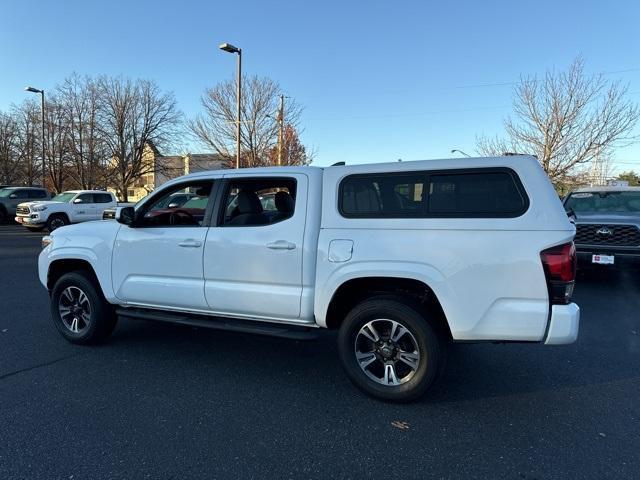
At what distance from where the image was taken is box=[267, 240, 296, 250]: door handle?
383cm

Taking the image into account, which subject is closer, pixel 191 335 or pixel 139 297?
pixel 139 297

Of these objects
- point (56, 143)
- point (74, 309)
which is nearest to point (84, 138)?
point (56, 143)

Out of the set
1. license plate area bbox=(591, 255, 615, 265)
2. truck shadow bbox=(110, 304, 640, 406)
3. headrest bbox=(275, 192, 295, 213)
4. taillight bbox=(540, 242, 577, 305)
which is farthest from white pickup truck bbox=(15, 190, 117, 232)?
taillight bbox=(540, 242, 577, 305)

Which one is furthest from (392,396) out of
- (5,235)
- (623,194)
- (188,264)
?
(5,235)

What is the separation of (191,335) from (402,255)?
303 cm

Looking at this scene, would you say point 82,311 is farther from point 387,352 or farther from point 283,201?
point 387,352

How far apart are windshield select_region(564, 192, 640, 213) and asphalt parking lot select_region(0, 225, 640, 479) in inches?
177

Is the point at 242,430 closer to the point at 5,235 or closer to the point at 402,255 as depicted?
the point at 402,255

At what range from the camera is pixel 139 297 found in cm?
457

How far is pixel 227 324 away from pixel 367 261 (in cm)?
150

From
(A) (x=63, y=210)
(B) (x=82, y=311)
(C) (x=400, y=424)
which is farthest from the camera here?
(A) (x=63, y=210)

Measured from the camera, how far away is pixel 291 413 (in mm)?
3445

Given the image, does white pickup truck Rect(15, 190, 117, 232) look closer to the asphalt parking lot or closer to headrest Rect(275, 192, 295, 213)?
the asphalt parking lot

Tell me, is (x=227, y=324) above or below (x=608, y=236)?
below
